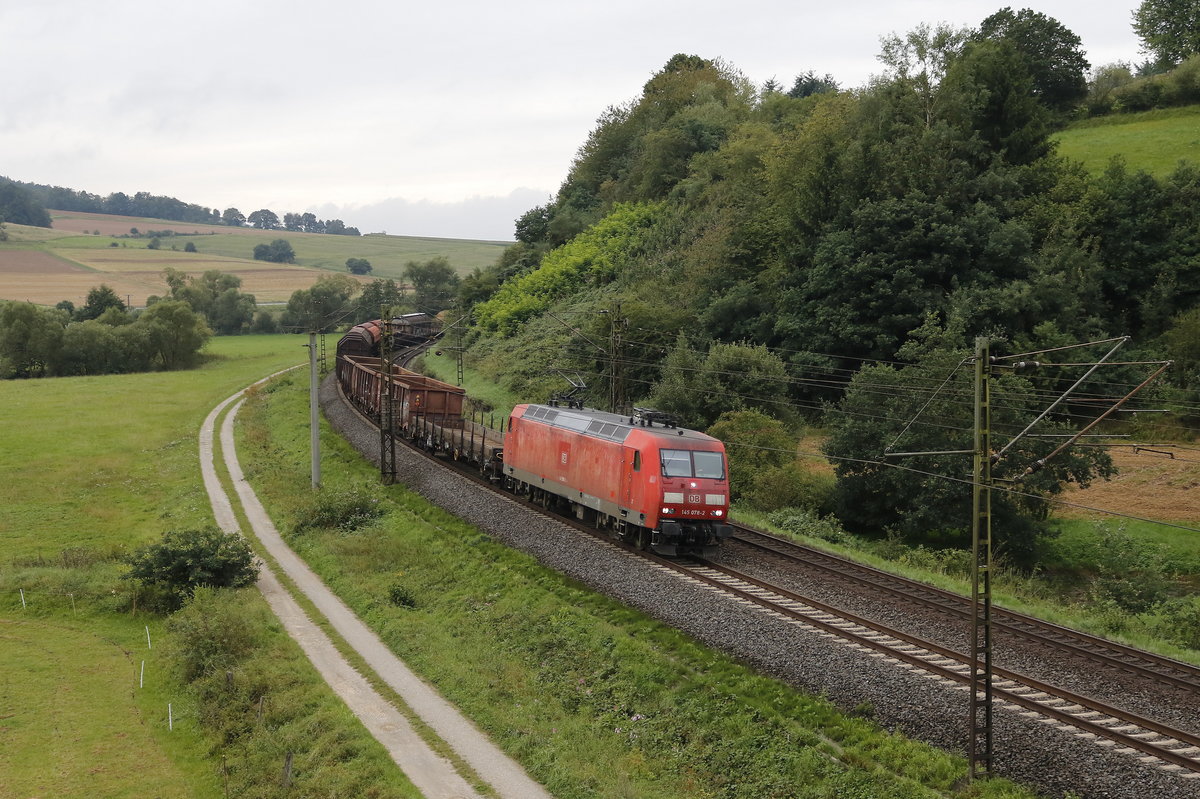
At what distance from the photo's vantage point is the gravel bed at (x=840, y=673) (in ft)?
48.9

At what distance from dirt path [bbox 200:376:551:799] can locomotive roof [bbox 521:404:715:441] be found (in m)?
9.51

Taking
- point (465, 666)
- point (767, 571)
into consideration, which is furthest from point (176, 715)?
point (767, 571)

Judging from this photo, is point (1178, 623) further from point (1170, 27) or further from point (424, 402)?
Result: point (1170, 27)

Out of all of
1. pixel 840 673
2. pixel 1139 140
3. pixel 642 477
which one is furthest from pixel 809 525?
pixel 1139 140

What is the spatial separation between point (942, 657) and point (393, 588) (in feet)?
52.6

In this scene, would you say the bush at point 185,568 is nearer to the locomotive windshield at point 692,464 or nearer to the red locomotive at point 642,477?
the red locomotive at point 642,477

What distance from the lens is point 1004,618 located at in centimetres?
2344

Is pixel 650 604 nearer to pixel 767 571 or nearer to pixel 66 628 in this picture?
pixel 767 571

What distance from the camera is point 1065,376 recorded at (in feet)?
155

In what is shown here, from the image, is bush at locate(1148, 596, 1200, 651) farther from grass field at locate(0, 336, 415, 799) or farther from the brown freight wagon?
the brown freight wagon

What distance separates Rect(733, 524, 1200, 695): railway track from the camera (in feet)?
→ 64.6

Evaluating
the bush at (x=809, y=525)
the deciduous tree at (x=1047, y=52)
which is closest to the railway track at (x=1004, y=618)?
the bush at (x=809, y=525)

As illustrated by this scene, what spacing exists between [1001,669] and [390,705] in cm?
1287

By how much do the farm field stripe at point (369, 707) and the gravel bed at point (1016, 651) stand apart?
10701mm
